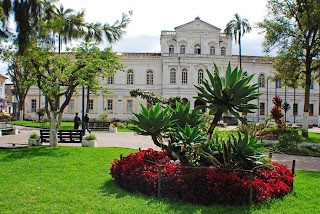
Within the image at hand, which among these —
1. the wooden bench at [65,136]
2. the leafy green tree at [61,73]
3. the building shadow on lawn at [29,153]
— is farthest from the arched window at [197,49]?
the building shadow on lawn at [29,153]

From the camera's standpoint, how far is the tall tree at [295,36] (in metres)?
17.0

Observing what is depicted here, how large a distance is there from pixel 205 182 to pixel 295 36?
16039 millimetres

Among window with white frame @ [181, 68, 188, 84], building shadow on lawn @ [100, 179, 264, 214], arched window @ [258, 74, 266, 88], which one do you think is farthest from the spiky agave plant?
arched window @ [258, 74, 266, 88]

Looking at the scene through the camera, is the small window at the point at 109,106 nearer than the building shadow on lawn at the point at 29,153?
No

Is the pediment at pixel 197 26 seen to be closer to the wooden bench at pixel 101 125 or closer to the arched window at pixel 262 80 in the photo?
the arched window at pixel 262 80

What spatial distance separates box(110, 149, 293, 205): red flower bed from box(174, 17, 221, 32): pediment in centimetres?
3457

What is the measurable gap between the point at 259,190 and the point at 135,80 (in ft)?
116

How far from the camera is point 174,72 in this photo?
3806 cm

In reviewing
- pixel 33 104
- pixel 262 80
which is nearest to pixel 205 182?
pixel 262 80

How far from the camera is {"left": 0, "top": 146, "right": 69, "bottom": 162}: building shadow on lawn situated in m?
9.33

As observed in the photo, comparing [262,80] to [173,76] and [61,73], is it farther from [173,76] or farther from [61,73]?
[61,73]

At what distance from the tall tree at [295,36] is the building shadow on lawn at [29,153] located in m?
14.6

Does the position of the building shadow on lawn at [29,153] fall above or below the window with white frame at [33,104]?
below

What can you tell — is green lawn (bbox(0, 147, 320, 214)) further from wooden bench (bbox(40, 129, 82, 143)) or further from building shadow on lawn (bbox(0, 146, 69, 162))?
wooden bench (bbox(40, 129, 82, 143))
